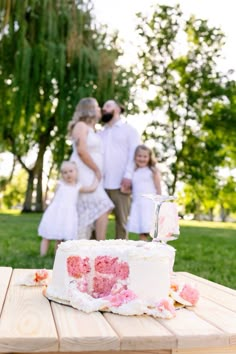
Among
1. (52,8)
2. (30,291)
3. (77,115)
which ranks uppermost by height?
(52,8)

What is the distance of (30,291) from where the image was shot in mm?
2660

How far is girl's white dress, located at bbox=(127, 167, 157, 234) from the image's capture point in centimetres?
598

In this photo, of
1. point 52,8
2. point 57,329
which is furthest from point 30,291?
point 52,8

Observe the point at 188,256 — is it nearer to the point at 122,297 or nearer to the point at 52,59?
the point at 122,297

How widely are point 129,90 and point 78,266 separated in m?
12.1

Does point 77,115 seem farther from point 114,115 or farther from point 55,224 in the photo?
point 55,224

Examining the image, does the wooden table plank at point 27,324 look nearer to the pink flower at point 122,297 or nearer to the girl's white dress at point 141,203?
the pink flower at point 122,297

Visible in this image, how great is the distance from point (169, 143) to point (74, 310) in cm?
2018

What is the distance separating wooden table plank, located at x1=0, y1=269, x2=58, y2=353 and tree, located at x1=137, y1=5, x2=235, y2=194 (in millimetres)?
19276

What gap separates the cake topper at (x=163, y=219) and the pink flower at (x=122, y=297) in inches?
13.1

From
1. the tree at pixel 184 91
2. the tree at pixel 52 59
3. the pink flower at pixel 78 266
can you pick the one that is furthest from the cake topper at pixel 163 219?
the tree at pixel 184 91

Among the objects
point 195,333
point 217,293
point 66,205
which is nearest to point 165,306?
point 195,333

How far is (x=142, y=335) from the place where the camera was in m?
1.91

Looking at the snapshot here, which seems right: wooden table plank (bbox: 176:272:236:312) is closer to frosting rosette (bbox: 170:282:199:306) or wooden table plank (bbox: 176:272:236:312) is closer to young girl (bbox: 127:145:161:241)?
frosting rosette (bbox: 170:282:199:306)
